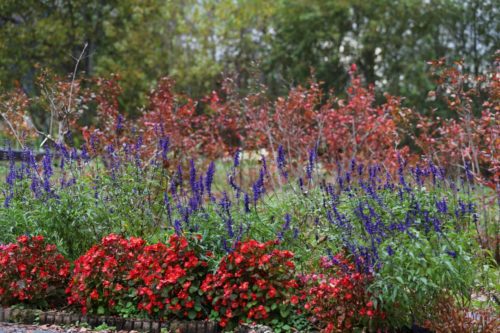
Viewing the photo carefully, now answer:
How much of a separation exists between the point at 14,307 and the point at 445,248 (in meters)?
3.26

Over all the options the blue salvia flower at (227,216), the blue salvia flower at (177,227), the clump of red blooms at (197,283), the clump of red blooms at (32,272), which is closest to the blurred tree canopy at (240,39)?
the clump of red blooms at (32,272)

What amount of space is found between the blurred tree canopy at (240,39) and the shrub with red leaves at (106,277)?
11804 mm

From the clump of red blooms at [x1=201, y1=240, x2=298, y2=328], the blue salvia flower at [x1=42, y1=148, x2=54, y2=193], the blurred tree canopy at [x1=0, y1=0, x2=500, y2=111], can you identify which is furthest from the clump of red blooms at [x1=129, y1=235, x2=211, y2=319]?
the blurred tree canopy at [x1=0, y1=0, x2=500, y2=111]

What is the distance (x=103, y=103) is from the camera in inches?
385

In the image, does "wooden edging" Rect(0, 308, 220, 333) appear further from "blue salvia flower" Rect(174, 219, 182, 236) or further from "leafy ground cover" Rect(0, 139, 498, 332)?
"blue salvia flower" Rect(174, 219, 182, 236)

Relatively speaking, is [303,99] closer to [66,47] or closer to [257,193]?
[257,193]

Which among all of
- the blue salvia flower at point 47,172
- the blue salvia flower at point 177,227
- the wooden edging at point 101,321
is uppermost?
the blue salvia flower at point 47,172

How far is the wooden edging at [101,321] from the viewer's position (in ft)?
15.8

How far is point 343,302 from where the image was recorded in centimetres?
438

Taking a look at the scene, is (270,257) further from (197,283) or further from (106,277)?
(106,277)

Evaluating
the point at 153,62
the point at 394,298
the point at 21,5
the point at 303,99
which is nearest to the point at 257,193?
the point at 394,298

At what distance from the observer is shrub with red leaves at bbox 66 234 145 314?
5089 millimetres

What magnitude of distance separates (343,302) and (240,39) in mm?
14837

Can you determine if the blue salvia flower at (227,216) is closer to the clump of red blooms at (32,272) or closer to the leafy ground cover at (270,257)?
the leafy ground cover at (270,257)
